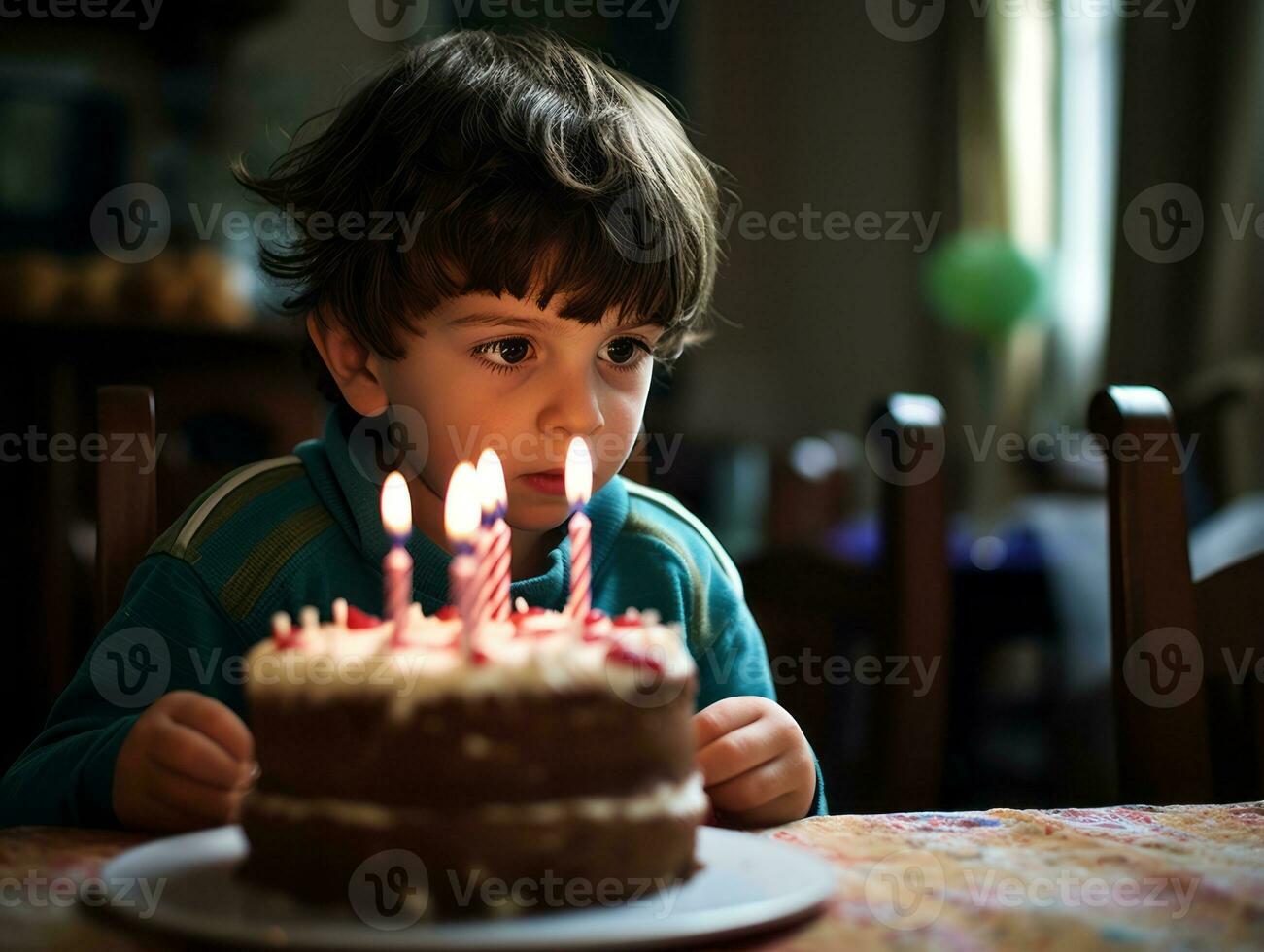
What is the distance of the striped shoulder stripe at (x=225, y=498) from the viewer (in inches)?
41.7

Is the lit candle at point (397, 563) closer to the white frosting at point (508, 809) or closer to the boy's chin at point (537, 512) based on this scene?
the white frosting at point (508, 809)

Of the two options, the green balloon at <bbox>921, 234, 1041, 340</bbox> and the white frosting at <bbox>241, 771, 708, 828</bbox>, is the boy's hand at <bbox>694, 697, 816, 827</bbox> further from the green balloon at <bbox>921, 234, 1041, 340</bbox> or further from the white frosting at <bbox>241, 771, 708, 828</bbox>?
the green balloon at <bbox>921, 234, 1041, 340</bbox>

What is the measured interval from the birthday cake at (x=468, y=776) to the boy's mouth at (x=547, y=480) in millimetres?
383

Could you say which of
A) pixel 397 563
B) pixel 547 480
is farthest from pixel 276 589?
pixel 397 563

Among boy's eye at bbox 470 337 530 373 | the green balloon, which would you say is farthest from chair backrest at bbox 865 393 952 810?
the green balloon

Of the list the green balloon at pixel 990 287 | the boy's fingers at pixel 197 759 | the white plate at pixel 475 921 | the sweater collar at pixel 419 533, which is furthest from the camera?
the green balloon at pixel 990 287

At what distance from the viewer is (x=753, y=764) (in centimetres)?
85

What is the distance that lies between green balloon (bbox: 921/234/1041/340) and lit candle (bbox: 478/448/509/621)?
13.5ft

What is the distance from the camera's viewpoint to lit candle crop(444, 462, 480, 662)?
0.63 metres

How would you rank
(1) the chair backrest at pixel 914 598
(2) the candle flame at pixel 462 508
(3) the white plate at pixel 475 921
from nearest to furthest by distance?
1. (3) the white plate at pixel 475 921
2. (2) the candle flame at pixel 462 508
3. (1) the chair backrest at pixel 914 598

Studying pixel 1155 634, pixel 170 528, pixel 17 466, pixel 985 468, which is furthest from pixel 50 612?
pixel 985 468

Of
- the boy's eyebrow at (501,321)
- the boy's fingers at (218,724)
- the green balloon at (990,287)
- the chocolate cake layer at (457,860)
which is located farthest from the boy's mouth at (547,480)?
the green balloon at (990,287)

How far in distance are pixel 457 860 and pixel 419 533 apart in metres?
0.57

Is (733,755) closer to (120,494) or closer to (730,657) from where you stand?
(730,657)
